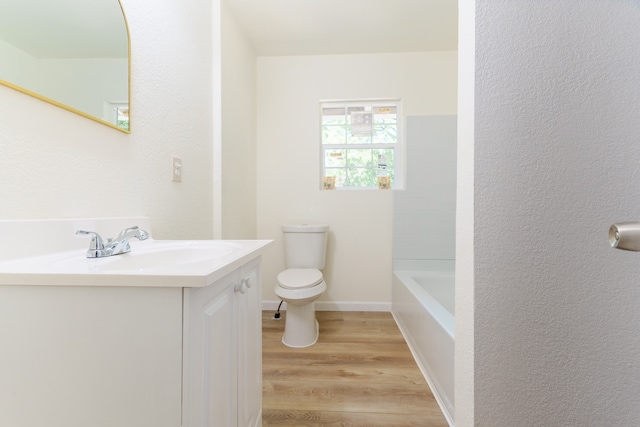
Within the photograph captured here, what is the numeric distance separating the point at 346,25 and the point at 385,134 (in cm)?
93

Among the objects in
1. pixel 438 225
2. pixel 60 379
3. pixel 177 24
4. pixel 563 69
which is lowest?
pixel 60 379

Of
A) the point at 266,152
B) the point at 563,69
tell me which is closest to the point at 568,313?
the point at 563,69

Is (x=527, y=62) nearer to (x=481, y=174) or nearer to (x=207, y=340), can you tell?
(x=481, y=174)

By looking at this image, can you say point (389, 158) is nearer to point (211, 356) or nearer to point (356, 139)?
point (356, 139)

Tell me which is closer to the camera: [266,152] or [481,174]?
[481,174]

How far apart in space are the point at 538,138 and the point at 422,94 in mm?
1797

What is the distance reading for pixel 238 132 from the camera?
192 centimetres

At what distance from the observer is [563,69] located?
2.44ft

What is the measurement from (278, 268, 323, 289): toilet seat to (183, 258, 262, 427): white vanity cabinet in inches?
28.7

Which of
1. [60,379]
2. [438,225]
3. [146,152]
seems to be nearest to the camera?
[60,379]

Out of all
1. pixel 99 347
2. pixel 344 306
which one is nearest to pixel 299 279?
pixel 344 306

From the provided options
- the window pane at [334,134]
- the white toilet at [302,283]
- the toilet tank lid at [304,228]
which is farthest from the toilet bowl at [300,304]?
the window pane at [334,134]

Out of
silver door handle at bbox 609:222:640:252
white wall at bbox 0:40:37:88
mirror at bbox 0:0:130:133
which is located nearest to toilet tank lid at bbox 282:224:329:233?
mirror at bbox 0:0:130:133

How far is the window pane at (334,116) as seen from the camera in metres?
2.45
